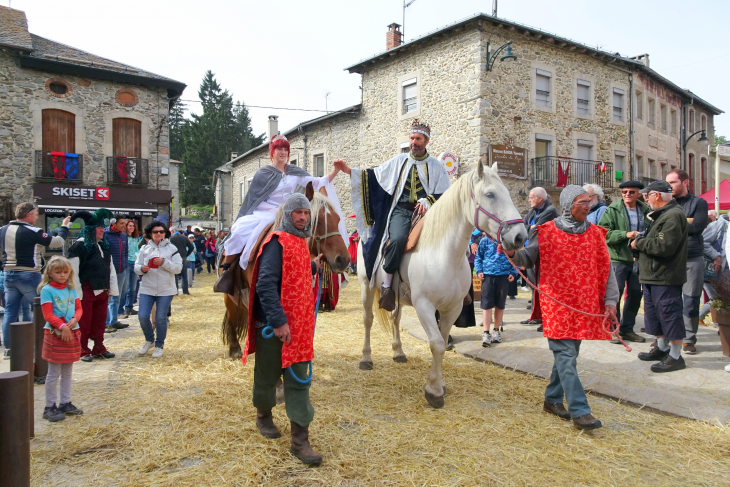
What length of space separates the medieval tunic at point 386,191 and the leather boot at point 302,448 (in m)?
2.37

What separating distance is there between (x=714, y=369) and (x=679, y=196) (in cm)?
202

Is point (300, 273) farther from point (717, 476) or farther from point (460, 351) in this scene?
point (460, 351)

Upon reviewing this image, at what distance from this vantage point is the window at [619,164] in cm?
2088

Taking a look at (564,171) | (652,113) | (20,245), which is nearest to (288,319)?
(20,245)

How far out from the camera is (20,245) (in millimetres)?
5895

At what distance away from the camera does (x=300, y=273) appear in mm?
3213

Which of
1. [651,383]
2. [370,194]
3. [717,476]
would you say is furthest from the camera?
[370,194]

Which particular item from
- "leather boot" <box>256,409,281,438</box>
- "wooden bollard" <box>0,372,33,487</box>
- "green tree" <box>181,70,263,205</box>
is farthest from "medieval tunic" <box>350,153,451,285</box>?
"green tree" <box>181,70,263,205</box>

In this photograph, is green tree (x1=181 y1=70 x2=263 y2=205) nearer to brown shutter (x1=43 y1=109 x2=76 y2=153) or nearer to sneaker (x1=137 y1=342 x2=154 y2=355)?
brown shutter (x1=43 y1=109 x2=76 y2=153)

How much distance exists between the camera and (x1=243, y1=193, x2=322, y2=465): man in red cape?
309 centimetres

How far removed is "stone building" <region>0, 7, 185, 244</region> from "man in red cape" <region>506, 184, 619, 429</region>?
17.4 meters

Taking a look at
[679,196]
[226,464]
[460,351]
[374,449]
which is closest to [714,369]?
[679,196]

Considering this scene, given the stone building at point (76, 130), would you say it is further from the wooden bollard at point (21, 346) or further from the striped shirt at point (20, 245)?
the wooden bollard at point (21, 346)

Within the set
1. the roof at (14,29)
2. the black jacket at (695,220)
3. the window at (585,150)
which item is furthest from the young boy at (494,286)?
the roof at (14,29)
